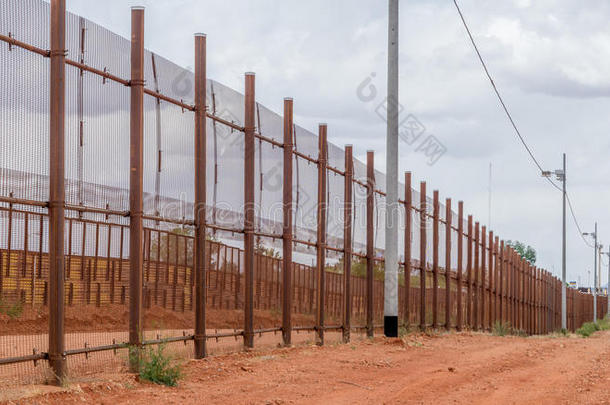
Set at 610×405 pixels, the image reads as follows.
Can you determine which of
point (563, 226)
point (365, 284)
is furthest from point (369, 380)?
point (563, 226)

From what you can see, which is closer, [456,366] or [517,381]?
[517,381]

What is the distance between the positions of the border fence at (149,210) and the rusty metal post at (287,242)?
3cm

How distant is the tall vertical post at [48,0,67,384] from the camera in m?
9.98

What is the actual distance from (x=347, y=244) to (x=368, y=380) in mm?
7942

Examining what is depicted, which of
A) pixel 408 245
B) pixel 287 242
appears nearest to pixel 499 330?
pixel 408 245

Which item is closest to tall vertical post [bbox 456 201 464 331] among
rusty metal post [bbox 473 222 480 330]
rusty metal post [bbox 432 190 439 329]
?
rusty metal post [bbox 473 222 480 330]

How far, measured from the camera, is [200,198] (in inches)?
524

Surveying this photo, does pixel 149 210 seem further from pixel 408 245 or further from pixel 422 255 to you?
pixel 422 255

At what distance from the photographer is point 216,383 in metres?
11.4

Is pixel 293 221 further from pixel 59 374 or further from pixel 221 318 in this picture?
pixel 59 374

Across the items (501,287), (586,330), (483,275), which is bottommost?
(586,330)

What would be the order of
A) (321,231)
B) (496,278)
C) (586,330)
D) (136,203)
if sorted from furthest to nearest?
(586,330)
(496,278)
(321,231)
(136,203)

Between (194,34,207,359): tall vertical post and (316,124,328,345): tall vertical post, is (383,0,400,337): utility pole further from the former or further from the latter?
(194,34,207,359): tall vertical post

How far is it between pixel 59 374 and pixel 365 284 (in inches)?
482
